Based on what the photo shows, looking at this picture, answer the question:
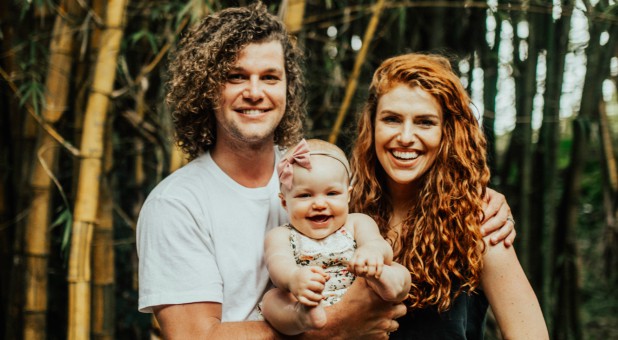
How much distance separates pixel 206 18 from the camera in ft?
6.70

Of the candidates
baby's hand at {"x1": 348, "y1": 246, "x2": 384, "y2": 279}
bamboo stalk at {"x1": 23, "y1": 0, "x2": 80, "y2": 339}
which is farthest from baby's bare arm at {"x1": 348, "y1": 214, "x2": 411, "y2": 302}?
bamboo stalk at {"x1": 23, "y1": 0, "x2": 80, "y2": 339}

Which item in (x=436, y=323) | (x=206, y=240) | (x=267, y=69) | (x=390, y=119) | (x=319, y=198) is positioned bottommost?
(x=436, y=323)

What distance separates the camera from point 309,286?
1.44 m

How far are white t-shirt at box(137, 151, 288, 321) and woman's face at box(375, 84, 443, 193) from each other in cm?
37

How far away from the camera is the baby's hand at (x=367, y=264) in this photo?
1.48 m

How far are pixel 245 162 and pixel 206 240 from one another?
0.94ft

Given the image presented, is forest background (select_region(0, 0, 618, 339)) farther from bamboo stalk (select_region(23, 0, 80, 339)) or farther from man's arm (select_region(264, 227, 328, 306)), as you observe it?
man's arm (select_region(264, 227, 328, 306))

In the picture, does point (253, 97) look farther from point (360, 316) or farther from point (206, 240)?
point (360, 316)

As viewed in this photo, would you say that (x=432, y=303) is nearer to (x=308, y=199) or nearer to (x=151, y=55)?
(x=308, y=199)

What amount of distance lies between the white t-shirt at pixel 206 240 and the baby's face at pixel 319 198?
0.64ft

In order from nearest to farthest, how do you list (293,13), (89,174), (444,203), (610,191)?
(444,203) < (89,174) < (293,13) < (610,191)

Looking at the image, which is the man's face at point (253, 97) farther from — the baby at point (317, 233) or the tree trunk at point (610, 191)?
the tree trunk at point (610, 191)

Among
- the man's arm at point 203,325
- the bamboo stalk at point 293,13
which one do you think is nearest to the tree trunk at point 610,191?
the bamboo stalk at point 293,13

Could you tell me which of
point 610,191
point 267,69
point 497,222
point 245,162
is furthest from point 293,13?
point 610,191
